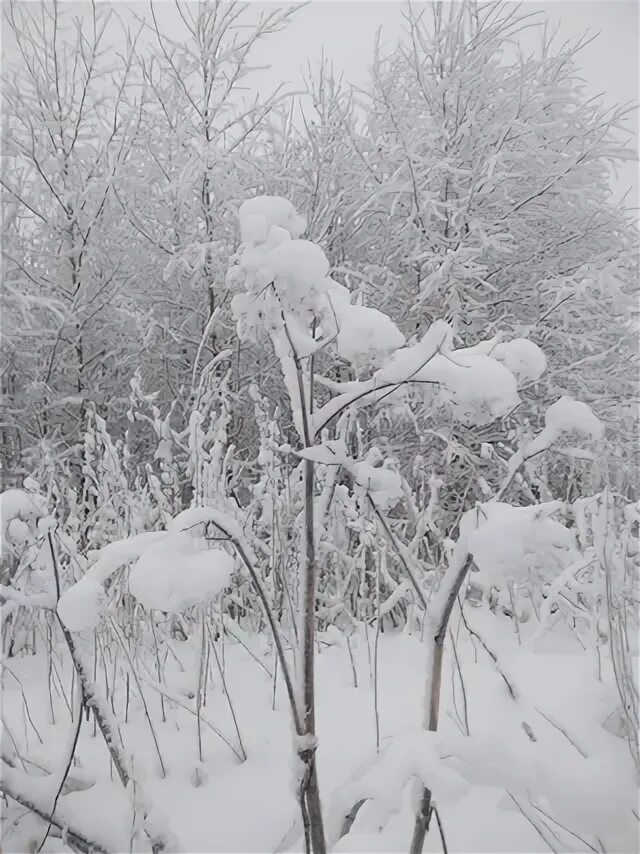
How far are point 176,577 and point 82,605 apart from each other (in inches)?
7.9

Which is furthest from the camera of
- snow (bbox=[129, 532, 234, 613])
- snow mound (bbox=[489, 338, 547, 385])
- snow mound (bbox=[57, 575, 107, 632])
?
snow mound (bbox=[489, 338, 547, 385])

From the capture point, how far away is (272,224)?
918mm

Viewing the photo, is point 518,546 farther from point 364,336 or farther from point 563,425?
point 364,336

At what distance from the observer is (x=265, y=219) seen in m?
A: 0.91

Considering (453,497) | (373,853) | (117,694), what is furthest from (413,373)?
→ (453,497)

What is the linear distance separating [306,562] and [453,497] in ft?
13.3

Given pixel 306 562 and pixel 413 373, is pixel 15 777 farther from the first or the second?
pixel 413 373

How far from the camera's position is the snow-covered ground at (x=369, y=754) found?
0.82 metres

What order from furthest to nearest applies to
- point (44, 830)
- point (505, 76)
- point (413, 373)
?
point (505, 76) < point (44, 830) < point (413, 373)

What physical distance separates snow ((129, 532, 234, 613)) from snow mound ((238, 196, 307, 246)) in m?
0.45

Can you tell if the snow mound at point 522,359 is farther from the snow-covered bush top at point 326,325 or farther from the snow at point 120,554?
the snow at point 120,554

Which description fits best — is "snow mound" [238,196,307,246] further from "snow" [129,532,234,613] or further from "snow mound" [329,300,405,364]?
"snow" [129,532,234,613]

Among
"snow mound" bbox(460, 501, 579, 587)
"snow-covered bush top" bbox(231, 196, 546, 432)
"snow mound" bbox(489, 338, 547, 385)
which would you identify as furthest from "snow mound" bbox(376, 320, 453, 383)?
"snow mound" bbox(460, 501, 579, 587)

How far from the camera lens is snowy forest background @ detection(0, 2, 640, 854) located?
2.94 feet
